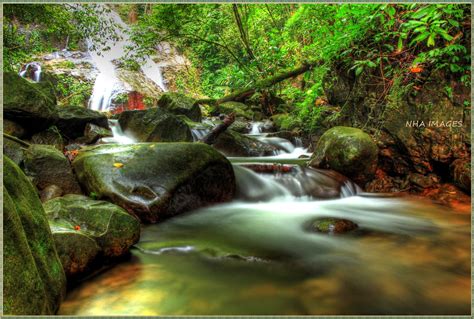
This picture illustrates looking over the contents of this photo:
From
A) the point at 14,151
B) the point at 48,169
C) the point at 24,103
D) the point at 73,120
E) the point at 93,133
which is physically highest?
the point at 24,103

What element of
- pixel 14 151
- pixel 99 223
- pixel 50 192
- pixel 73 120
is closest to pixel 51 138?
pixel 73 120

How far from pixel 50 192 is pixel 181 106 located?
7842 mm

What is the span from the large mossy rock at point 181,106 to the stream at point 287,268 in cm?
730

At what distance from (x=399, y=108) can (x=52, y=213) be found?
567cm

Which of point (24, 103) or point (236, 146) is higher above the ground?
point (24, 103)

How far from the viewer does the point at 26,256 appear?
1403mm

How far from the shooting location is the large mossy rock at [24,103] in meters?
6.09

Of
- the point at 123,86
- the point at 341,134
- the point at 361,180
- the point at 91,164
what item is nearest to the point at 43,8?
the point at 91,164

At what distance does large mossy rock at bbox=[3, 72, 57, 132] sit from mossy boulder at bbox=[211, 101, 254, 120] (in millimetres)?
7412

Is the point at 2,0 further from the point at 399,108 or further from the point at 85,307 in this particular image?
the point at 399,108

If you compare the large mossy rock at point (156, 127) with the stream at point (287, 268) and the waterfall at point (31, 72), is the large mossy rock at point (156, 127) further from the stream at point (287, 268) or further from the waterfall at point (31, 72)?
the waterfall at point (31, 72)

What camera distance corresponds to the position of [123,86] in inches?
636

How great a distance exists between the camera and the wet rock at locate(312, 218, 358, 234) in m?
3.55

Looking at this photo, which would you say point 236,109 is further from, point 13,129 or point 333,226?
point 333,226
